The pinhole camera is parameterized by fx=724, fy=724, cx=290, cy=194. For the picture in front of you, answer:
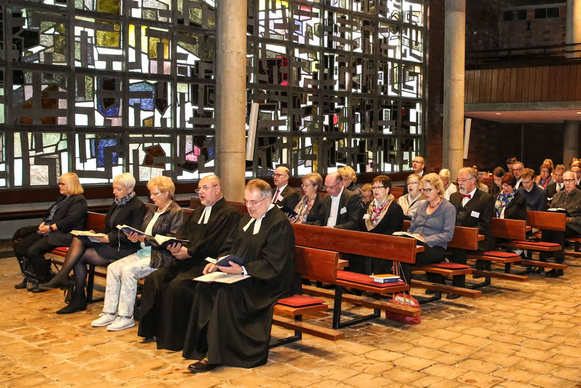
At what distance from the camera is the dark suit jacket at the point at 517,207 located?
9.60m

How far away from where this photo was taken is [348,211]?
855 cm

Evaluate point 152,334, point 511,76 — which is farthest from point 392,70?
point 152,334

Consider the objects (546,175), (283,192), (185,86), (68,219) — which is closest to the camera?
(68,219)

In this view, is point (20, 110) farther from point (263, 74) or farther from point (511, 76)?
point (511, 76)

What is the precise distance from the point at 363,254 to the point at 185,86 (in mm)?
8165

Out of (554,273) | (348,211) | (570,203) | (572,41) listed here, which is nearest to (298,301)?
(348,211)

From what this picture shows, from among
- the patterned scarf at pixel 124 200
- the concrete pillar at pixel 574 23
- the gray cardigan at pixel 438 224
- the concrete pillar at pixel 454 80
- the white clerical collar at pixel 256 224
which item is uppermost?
the concrete pillar at pixel 574 23

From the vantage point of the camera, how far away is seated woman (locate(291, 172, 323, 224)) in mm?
8859

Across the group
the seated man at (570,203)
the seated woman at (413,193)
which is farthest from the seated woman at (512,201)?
the seated woman at (413,193)

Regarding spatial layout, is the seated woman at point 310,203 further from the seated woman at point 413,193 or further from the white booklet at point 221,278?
the white booklet at point 221,278

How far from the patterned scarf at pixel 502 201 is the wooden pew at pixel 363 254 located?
2.88 metres

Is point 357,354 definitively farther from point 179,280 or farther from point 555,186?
point 555,186

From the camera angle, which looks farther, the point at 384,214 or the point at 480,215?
the point at 480,215

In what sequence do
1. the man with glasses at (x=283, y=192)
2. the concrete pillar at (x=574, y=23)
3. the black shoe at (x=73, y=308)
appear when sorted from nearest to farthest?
the black shoe at (x=73, y=308) → the man with glasses at (x=283, y=192) → the concrete pillar at (x=574, y=23)
